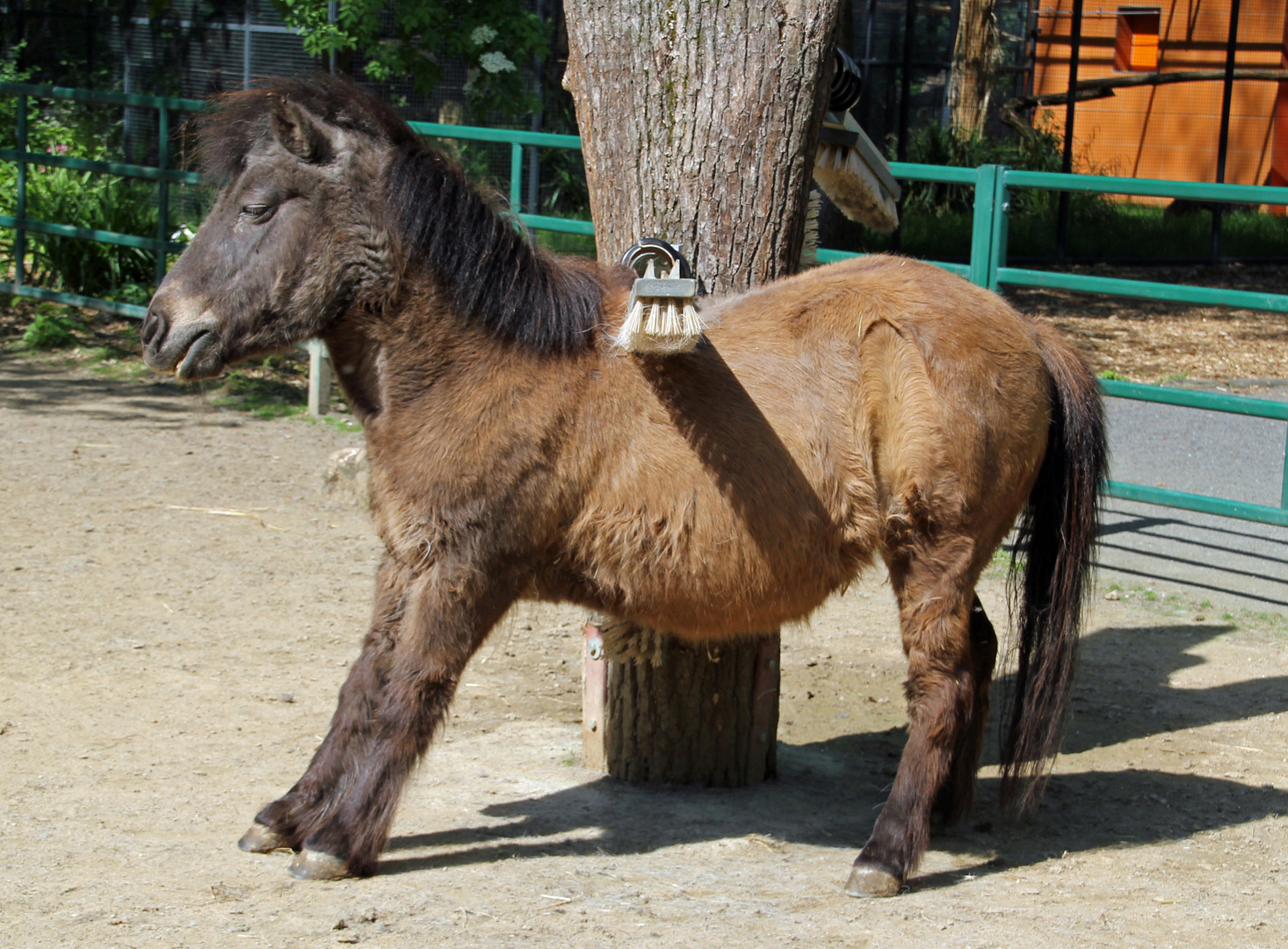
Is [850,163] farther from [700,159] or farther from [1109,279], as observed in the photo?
[1109,279]

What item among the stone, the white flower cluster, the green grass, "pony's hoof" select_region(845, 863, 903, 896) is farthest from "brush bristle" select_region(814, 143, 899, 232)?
the white flower cluster

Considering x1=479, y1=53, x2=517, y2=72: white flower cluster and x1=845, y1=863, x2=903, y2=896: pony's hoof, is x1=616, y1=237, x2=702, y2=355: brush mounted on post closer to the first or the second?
x1=845, y1=863, x2=903, y2=896: pony's hoof

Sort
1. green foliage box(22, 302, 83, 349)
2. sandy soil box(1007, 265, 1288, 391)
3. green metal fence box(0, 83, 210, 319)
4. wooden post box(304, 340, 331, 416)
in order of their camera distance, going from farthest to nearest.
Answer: sandy soil box(1007, 265, 1288, 391), green foliage box(22, 302, 83, 349), green metal fence box(0, 83, 210, 319), wooden post box(304, 340, 331, 416)

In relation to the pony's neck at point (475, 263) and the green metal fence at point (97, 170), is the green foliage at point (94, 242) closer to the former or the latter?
the green metal fence at point (97, 170)

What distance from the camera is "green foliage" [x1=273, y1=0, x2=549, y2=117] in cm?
1057

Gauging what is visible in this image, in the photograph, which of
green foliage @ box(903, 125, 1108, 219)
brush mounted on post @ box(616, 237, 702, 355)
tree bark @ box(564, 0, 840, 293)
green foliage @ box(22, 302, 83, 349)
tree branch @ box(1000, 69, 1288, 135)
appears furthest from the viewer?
tree branch @ box(1000, 69, 1288, 135)

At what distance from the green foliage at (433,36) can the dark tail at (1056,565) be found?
8.24m

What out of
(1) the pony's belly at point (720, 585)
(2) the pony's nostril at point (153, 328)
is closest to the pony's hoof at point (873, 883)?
(1) the pony's belly at point (720, 585)

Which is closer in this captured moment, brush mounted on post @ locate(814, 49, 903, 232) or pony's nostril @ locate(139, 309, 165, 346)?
pony's nostril @ locate(139, 309, 165, 346)

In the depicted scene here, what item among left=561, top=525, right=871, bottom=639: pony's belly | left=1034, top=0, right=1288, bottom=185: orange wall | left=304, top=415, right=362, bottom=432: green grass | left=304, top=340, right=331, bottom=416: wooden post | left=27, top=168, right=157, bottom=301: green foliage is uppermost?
left=1034, top=0, right=1288, bottom=185: orange wall

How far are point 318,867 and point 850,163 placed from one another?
2.73 m

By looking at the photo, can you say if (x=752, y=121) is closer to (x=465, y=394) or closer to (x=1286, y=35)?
(x=465, y=394)

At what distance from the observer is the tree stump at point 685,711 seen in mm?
4020

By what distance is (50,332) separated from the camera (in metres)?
10.3
